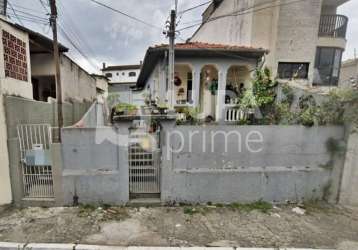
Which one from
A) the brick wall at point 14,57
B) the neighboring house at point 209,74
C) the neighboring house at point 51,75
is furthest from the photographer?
the neighboring house at point 51,75

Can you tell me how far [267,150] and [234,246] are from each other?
2.14m

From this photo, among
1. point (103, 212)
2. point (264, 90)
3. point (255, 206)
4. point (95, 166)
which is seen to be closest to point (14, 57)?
point (95, 166)

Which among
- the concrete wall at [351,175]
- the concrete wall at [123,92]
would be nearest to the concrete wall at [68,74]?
the concrete wall at [123,92]

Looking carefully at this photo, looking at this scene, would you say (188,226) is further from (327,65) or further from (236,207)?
(327,65)

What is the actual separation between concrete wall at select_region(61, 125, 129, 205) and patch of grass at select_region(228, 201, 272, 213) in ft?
7.96

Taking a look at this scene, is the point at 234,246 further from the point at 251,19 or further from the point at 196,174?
the point at 251,19

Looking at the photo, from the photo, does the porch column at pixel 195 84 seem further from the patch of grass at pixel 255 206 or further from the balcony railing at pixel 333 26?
the balcony railing at pixel 333 26

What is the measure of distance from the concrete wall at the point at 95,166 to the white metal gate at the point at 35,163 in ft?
1.45

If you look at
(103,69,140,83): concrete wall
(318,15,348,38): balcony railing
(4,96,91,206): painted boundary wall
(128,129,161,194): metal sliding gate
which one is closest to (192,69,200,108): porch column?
(128,129,161,194): metal sliding gate

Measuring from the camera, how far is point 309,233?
11.2 feet

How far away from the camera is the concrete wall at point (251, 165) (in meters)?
4.20

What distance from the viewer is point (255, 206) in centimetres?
422

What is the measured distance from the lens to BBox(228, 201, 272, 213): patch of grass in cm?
412

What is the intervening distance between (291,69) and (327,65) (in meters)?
Answer: 2.31
